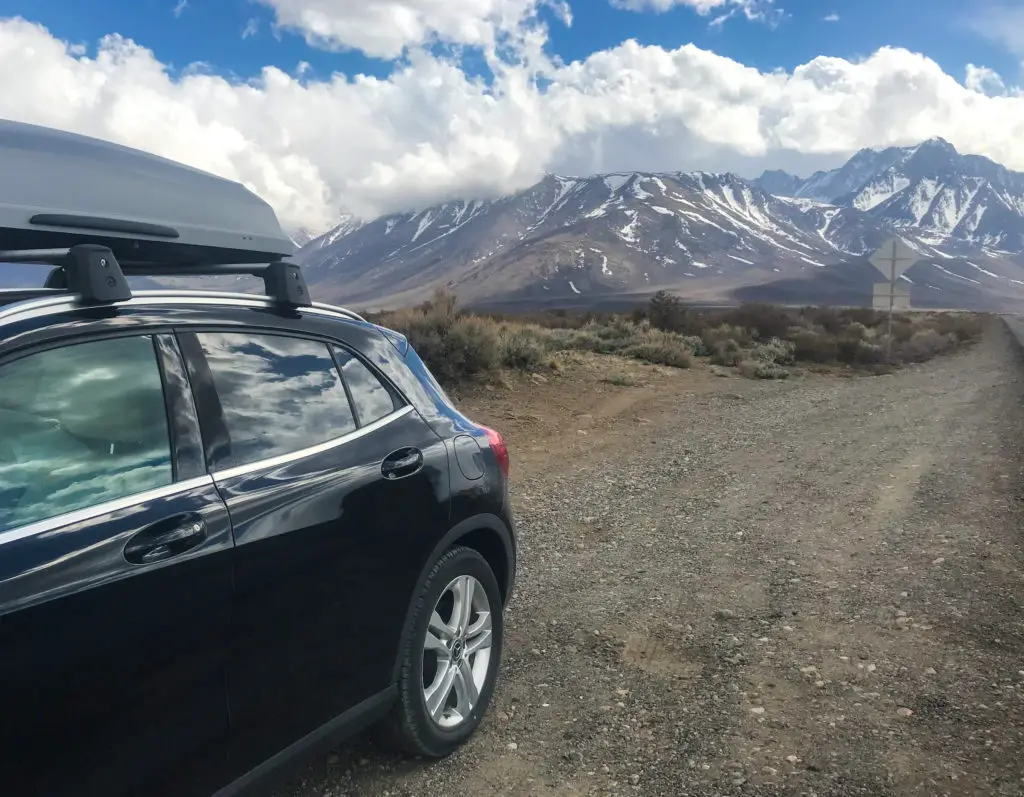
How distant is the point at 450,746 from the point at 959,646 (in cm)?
264

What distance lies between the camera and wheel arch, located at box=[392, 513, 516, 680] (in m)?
2.99

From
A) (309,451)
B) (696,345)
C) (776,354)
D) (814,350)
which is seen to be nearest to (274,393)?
(309,451)

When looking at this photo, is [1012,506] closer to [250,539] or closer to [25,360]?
[250,539]

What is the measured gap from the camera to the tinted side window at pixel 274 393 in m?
2.53

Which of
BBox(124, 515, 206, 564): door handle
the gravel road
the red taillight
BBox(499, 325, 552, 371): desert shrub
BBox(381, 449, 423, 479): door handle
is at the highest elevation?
BBox(124, 515, 206, 564): door handle

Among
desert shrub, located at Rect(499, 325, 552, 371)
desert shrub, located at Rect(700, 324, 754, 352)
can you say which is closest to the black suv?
desert shrub, located at Rect(499, 325, 552, 371)

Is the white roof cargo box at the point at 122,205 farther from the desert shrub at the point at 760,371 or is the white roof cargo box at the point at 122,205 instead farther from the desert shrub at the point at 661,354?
the desert shrub at the point at 760,371

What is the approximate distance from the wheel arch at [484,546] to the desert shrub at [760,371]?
1456cm

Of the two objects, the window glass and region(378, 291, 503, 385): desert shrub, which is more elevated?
the window glass

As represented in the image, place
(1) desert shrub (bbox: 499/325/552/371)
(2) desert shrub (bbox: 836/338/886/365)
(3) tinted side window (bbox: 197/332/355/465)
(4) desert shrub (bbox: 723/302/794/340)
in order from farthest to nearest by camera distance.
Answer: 1. (4) desert shrub (bbox: 723/302/794/340)
2. (2) desert shrub (bbox: 836/338/886/365)
3. (1) desert shrub (bbox: 499/325/552/371)
4. (3) tinted side window (bbox: 197/332/355/465)

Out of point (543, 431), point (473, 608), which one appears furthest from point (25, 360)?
point (543, 431)

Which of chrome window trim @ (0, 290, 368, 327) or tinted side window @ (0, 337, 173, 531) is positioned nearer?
tinted side window @ (0, 337, 173, 531)

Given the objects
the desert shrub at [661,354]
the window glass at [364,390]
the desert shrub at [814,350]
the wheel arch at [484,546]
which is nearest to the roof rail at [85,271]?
the window glass at [364,390]

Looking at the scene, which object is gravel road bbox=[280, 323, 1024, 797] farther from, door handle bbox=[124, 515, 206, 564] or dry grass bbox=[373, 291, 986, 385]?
dry grass bbox=[373, 291, 986, 385]
